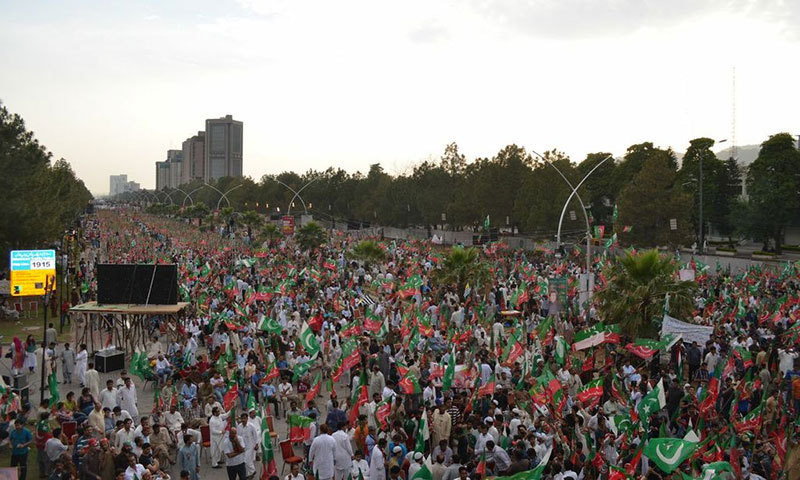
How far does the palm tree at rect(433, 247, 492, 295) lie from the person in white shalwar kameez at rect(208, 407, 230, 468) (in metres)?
17.1

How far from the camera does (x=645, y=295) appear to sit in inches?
753

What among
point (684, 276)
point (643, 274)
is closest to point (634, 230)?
point (684, 276)

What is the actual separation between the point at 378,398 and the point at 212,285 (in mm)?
→ 20974

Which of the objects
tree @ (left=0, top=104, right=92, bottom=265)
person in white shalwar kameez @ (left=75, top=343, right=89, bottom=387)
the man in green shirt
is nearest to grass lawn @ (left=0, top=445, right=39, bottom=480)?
the man in green shirt

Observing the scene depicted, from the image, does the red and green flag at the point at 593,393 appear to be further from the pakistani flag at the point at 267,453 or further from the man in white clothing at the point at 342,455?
the pakistani flag at the point at 267,453

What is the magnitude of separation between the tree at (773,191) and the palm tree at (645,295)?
133ft

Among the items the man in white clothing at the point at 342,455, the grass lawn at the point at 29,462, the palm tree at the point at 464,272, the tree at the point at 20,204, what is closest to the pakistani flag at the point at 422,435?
the man in white clothing at the point at 342,455

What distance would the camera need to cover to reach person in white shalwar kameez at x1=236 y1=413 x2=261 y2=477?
38.6ft

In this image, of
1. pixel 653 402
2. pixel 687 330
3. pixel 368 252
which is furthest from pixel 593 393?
pixel 368 252

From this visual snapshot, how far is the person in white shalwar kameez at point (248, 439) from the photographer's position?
38.6 ft

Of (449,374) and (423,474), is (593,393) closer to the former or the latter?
(449,374)

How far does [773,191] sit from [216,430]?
52584 millimetres

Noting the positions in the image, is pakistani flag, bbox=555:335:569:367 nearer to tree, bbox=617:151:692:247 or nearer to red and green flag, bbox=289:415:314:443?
red and green flag, bbox=289:415:314:443

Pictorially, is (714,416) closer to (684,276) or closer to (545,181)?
(684,276)
